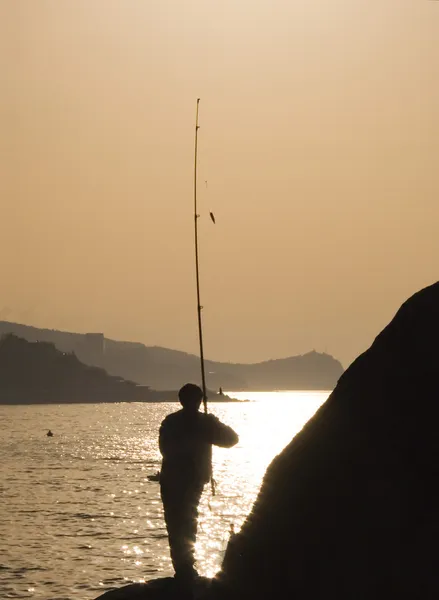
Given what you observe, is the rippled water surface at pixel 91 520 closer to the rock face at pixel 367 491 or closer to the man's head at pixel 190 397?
the man's head at pixel 190 397

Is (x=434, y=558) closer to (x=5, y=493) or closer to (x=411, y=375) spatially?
(x=411, y=375)

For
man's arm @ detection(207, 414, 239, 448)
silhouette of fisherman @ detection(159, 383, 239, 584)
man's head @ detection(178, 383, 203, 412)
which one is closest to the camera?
man's arm @ detection(207, 414, 239, 448)

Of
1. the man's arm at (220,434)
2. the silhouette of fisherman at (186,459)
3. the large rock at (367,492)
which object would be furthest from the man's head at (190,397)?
the large rock at (367,492)

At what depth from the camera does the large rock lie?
685 centimetres

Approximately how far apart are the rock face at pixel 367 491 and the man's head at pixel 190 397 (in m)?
1.01

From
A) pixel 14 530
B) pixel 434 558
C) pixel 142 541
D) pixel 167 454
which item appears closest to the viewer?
pixel 434 558

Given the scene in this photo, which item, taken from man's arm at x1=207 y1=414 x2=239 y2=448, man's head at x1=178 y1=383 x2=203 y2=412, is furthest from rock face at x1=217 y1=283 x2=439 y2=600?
man's head at x1=178 y1=383 x2=203 y2=412

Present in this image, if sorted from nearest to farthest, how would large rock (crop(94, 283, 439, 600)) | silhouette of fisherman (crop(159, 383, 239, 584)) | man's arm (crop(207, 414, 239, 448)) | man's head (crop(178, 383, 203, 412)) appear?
large rock (crop(94, 283, 439, 600)), man's arm (crop(207, 414, 239, 448)), silhouette of fisherman (crop(159, 383, 239, 584)), man's head (crop(178, 383, 203, 412))

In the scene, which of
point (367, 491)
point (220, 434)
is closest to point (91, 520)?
point (220, 434)

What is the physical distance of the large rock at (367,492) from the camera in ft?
22.5

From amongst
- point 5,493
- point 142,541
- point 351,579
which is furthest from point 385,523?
point 5,493

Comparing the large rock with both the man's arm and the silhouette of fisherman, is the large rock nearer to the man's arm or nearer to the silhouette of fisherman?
the man's arm

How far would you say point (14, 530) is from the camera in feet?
101

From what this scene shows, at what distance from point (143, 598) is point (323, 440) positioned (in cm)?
255
